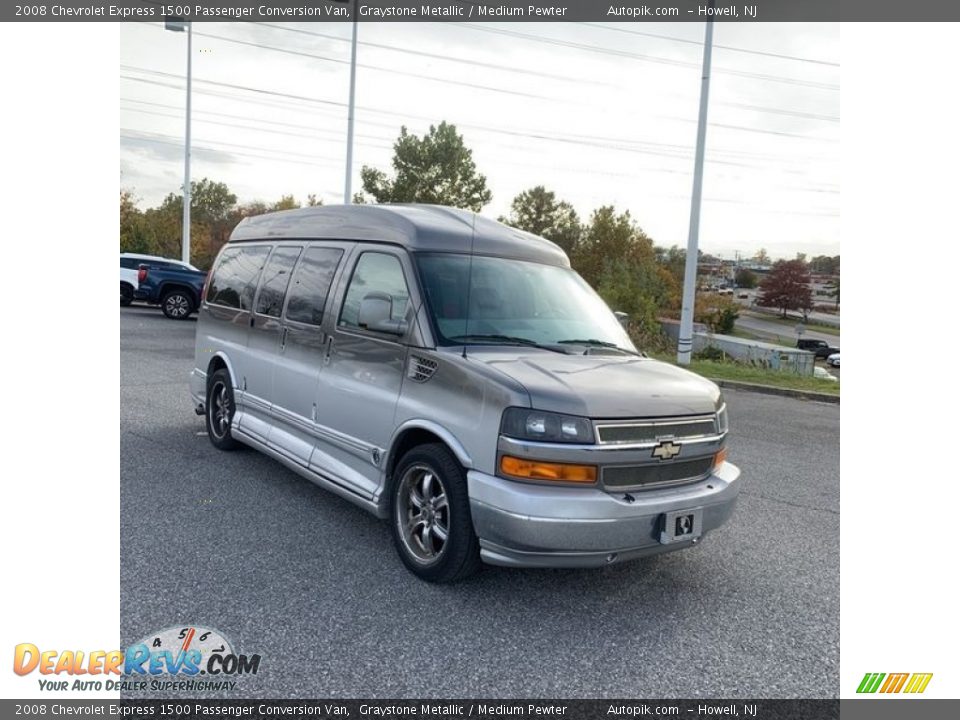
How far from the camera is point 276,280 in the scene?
19.6 feet

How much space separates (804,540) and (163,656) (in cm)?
418

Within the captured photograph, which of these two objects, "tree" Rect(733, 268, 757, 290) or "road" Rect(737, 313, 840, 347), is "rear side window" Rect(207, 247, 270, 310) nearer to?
"road" Rect(737, 313, 840, 347)

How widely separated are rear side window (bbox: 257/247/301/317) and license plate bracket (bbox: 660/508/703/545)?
139 inches

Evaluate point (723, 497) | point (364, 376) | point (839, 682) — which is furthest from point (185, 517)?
point (839, 682)

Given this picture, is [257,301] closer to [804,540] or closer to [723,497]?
[723,497]

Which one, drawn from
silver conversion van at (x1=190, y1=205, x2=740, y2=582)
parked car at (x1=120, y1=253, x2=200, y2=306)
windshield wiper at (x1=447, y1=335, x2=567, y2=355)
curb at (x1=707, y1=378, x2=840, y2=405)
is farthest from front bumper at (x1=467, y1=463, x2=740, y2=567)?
parked car at (x1=120, y1=253, x2=200, y2=306)

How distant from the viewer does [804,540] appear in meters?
5.11

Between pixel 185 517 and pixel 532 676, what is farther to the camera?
pixel 185 517

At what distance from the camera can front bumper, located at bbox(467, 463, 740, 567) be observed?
356 centimetres

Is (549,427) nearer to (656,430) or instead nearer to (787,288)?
(656,430)

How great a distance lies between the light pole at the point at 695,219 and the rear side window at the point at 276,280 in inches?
461

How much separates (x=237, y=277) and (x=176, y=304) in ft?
50.0

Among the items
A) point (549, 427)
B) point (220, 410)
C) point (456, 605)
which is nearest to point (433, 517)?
point (456, 605)

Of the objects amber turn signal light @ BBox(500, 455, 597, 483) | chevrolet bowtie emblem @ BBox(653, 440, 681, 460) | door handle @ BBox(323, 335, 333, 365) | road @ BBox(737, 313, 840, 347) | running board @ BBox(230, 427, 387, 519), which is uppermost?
door handle @ BBox(323, 335, 333, 365)
